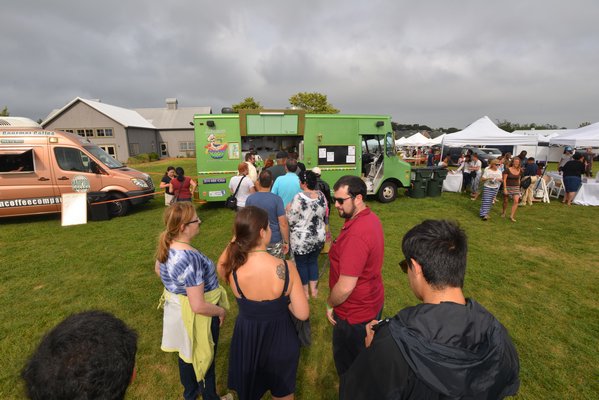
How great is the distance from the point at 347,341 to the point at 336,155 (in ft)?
25.8

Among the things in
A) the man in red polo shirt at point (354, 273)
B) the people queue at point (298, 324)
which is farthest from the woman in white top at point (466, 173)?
the people queue at point (298, 324)

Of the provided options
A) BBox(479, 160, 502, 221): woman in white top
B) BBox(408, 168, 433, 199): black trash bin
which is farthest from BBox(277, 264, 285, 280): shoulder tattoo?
BBox(408, 168, 433, 199): black trash bin

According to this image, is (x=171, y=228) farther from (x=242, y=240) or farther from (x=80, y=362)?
(x=80, y=362)

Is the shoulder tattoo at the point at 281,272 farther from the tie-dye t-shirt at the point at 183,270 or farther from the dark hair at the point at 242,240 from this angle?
the tie-dye t-shirt at the point at 183,270

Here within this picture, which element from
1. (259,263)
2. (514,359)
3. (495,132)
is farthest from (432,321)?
(495,132)

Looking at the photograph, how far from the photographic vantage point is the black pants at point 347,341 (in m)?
2.33

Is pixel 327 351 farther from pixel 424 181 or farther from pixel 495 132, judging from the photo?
pixel 495 132

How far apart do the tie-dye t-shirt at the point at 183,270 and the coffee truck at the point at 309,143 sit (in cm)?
710

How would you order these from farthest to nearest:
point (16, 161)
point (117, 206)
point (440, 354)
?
point (117, 206), point (16, 161), point (440, 354)

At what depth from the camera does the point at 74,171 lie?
8414mm

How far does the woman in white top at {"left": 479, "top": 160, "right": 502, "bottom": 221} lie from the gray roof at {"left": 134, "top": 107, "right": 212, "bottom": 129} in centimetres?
3585

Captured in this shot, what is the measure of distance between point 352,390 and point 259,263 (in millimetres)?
940

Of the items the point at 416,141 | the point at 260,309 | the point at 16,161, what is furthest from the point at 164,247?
the point at 416,141

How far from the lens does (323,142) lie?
31.2ft
